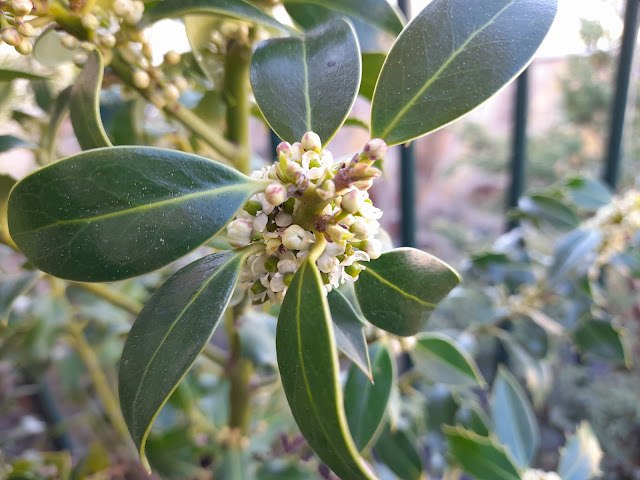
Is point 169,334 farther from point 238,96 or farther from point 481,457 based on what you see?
point 481,457

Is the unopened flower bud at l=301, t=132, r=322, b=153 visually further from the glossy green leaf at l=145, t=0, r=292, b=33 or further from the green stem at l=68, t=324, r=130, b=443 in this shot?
the green stem at l=68, t=324, r=130, b=443

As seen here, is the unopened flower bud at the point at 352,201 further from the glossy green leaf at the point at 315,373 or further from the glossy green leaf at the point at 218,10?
the glossy green leaf at the point at 218,10

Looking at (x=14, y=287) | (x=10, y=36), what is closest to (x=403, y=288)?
(x=10, y=36)

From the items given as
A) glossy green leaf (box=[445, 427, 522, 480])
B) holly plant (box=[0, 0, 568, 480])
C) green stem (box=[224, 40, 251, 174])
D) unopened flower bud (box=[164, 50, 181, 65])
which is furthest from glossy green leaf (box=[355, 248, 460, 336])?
glossy green leaf (box=[445, 427, 522, 480])

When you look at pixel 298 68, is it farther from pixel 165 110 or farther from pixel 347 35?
pixel 165 110

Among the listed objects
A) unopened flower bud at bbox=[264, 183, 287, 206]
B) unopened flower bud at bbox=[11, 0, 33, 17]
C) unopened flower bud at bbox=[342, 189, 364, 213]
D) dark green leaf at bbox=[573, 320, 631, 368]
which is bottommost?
dark green leaf at bbox=[573, 320, 631, 368]

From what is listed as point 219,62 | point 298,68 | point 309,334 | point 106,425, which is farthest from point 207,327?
point 106,425
